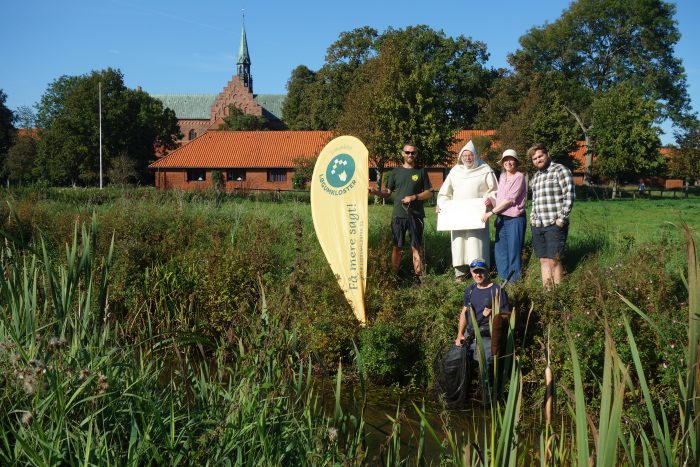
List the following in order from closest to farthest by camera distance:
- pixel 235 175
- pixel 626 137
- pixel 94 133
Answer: pixel 626 137 < pixel 235 175 < pixel 94 133

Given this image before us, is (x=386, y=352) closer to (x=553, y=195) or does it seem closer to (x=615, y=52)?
(x=553, y=195)

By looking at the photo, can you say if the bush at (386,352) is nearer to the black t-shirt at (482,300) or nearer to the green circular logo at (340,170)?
the black t-shirt at (482,300)

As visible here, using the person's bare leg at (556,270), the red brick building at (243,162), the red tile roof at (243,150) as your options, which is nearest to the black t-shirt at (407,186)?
the person's bare leg at (556,270)

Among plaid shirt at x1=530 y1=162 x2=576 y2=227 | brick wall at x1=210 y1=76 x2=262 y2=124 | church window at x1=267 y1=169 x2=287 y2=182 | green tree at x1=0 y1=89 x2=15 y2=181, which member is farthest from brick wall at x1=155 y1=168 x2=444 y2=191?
brick wall at x1=210 y1=76 x2=262 y2=124

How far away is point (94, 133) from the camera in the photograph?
57719 millimetres

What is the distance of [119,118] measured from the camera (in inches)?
2301


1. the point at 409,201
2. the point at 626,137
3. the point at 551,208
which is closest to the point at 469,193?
the point at 409,201

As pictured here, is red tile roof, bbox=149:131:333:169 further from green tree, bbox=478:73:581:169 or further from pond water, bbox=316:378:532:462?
pond water, bbox=316:378:532:462

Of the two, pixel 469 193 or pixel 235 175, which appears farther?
pixel 235 175

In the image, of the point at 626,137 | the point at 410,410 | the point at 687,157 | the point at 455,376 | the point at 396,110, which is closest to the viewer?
the point at 455,376

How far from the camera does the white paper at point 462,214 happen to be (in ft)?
29.0

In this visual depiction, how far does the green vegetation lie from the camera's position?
2.94 m

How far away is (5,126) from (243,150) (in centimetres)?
2881

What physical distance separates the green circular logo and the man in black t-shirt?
54 centimetres
